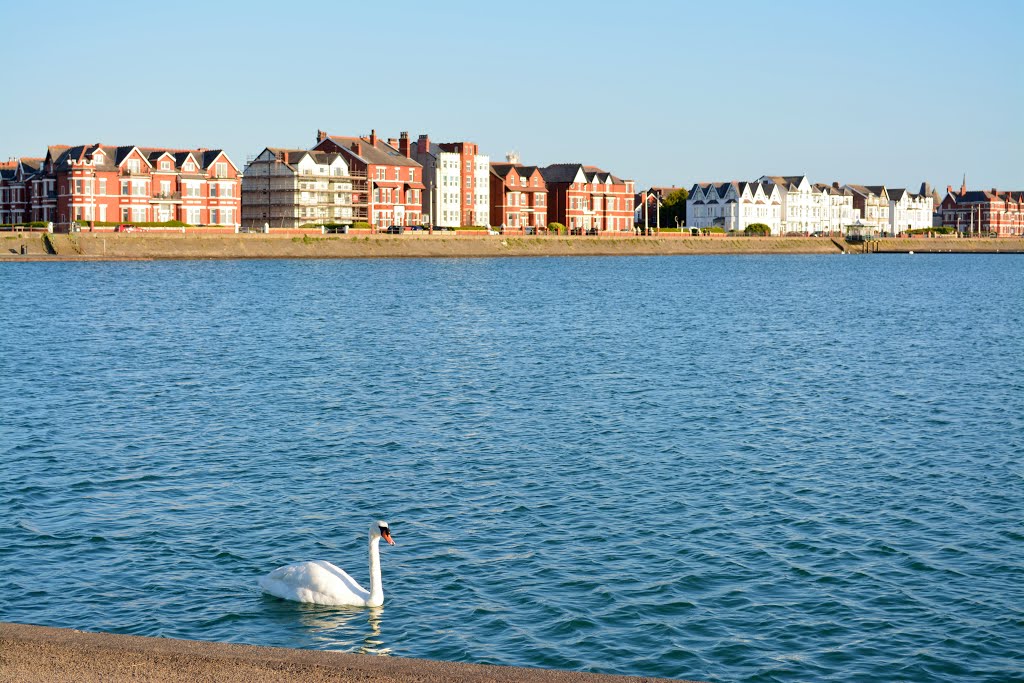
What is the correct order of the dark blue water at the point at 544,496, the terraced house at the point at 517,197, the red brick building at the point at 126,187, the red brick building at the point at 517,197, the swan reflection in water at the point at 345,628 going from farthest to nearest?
the red brick building at the point at 517,197 → the terraced house at the point at 517,197 → the red brick building at the point at 126,187 → the dark blue water at the point at 544,496 → the swan reflection in water at the point at 345,628

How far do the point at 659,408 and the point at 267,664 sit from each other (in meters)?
22.9

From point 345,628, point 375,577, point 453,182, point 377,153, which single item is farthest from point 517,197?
point 345,628

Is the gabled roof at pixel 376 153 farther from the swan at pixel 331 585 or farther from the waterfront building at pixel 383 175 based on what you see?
the swan at pixel 331 585

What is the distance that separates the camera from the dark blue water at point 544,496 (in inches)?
593

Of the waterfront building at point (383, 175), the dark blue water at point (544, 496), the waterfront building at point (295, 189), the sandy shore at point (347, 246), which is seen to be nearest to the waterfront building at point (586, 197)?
the sandy shore at point (347, 246)

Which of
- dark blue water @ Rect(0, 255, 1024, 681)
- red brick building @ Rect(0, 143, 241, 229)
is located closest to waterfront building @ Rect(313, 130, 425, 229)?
red brick building @ Rect(0, 143, 241, 229)

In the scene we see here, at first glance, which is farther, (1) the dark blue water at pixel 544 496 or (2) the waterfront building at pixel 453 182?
(2) the waterfront building at pixel 453 182

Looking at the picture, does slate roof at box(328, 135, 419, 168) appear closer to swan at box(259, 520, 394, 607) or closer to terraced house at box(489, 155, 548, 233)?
terraced house at box(489, 155, 548, 233)

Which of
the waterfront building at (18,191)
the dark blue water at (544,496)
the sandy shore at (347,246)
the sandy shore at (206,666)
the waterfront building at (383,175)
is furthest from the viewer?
the waterfront building at (383,175)

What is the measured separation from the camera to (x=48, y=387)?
1377 inches

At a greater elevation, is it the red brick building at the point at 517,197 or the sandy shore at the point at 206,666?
the red brick building at the point at 517,197

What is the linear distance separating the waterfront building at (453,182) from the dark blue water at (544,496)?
108098mm

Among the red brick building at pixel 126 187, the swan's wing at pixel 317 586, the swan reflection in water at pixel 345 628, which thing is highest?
the red brick building at pixel 126 187

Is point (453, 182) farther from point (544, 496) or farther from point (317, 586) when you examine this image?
point (317, 586)
